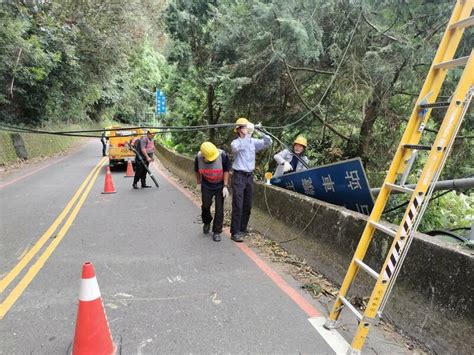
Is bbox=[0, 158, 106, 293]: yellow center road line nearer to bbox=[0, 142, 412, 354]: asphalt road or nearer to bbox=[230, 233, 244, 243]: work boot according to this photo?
bbox=[0, 142, 412, 354]: asphalt road

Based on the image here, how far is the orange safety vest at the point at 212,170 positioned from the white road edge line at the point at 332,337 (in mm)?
3200

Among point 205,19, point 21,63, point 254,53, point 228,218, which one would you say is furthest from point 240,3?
point 21,63

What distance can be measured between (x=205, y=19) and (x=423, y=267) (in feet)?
30.2

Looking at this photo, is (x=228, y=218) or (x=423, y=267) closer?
(x=423, y=267)

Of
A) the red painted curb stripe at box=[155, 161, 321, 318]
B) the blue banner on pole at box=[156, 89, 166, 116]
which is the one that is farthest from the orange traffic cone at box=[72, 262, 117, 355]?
the blue banner on pole at box=[156, 89, 166, 116]

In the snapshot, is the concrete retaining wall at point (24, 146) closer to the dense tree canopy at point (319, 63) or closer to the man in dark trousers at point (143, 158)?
the dense tree canopy at point (319, 63)

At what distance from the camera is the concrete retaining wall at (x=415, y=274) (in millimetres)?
2945

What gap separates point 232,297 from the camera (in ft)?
13.8

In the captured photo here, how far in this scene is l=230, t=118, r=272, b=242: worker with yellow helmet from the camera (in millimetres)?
6113

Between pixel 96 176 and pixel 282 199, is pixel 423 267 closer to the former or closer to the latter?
pixel 282 199

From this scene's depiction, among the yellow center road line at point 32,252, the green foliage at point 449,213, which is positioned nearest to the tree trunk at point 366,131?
the green foliage at point 449,213

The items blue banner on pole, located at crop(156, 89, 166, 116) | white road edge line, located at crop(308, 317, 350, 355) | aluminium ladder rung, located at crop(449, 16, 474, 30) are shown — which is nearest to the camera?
aluminium ladder rung, located at crop(449, 16, 474, 30)

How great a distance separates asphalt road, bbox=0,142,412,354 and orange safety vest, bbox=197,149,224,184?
1.08 metres

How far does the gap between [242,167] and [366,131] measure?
3445 millimetres
